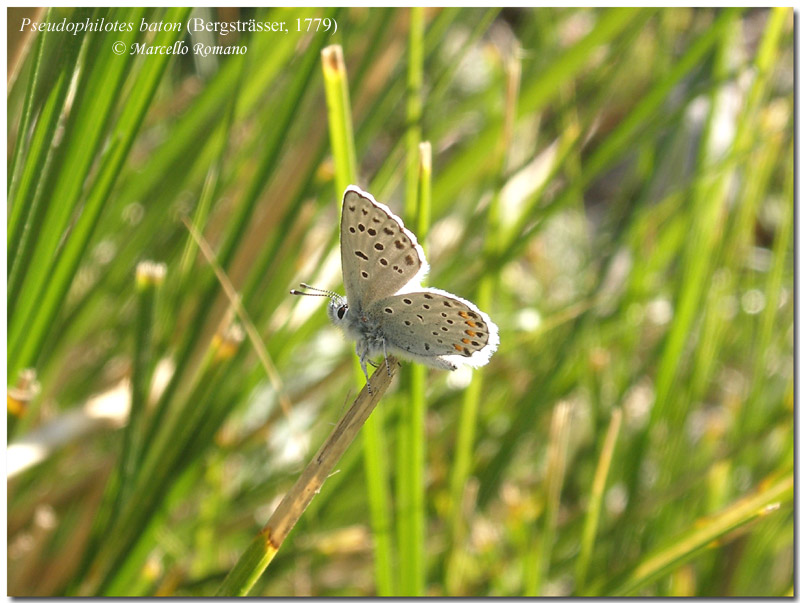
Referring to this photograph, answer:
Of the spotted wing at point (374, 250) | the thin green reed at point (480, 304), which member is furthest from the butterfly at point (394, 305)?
the thin green reed at point (480, 304)

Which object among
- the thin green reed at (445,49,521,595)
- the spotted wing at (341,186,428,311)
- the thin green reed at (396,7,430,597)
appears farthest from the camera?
the thin green reed at (445,49,521,595)

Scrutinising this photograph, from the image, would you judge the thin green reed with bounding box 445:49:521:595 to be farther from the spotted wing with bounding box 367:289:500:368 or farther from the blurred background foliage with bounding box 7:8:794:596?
the spotted wing with bounding box 367:289:500:368

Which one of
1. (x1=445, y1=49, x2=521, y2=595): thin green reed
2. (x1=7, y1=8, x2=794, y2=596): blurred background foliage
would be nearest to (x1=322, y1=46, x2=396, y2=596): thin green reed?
(x1=7, y1=8, x2=794, y2=596): blurred background foliage

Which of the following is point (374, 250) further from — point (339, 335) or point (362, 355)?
point (339, 335)

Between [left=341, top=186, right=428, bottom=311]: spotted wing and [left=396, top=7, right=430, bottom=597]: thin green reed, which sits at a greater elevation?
[left=341, top=186, right=428, bottom=311]: spotted wing

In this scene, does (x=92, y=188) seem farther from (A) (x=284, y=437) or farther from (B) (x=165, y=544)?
(A) (x=284, y=437)

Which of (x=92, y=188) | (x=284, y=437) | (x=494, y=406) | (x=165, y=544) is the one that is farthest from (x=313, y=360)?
(x=92, y=188)
